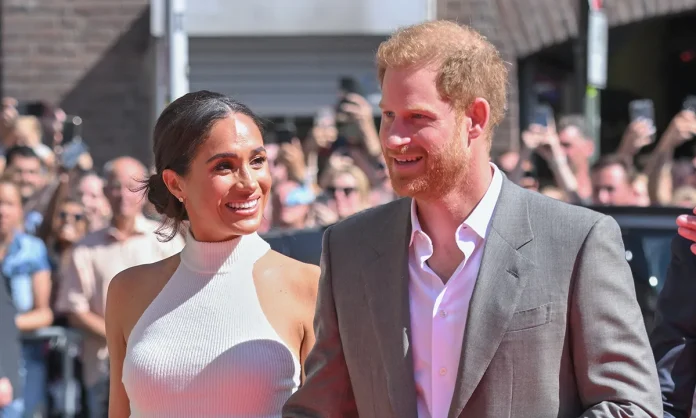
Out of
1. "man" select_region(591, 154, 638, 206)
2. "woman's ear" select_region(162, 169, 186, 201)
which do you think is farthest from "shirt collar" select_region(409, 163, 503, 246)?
"man" select_region(591, 154, 638, 206)

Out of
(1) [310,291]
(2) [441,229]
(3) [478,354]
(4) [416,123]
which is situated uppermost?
(4) [416,123]

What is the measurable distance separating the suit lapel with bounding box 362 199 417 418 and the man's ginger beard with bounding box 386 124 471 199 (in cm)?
21

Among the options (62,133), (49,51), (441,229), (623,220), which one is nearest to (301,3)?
(49,51)

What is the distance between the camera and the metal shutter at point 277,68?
14320 mm

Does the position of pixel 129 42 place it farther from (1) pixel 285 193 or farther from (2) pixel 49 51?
(1) pixel 285 193

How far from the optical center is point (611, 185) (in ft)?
27.1

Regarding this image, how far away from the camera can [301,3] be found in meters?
14.2

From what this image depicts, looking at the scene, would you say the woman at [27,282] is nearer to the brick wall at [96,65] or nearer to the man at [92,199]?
the man at [92,199]

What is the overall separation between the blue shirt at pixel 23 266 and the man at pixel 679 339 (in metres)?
5.82

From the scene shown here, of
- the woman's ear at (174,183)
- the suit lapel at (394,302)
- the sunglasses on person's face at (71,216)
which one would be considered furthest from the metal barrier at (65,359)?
the suit lapel at (394,302)

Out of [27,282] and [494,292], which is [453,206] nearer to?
[494,292]

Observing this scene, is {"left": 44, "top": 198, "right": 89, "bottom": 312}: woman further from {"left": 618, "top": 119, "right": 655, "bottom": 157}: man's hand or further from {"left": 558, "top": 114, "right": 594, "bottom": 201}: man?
{"left": 618, "top": 119, "right": 655, "bottom": 157}: man's hand

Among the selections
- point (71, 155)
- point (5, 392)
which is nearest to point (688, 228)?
point (5, 392)

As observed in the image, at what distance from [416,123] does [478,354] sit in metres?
0.58
